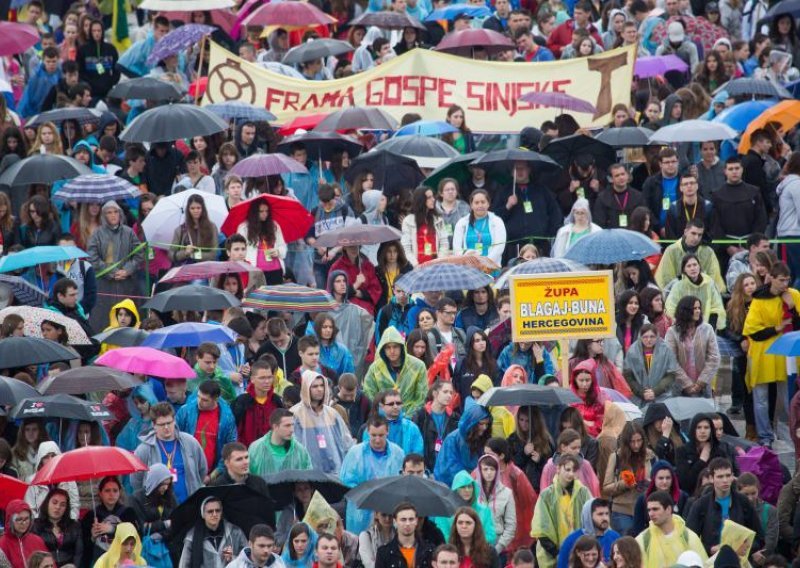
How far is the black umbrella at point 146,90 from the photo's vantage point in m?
28.2

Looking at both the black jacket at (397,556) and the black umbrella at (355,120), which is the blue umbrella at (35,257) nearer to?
the black umbrella at (355,120)

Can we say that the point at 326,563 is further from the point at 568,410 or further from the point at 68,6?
the point at 68,6

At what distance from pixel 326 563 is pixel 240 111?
1110 cm

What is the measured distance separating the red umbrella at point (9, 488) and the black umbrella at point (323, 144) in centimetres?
813

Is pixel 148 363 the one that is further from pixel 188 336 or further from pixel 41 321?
pixel 41 321

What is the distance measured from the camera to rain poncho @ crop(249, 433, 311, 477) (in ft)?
63.0

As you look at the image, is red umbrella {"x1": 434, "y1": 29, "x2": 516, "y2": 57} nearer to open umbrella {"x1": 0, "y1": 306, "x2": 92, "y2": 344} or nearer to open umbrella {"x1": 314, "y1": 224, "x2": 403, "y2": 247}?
open umbrella {"x1": 314, "y1": 224, "x2": 403, "y2": 247}

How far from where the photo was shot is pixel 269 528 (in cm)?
1755

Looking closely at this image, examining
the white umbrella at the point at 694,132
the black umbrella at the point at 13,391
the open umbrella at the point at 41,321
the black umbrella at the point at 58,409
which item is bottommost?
the black umbrella at the point at 58,409

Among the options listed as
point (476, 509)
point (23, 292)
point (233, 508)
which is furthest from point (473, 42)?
point (233, 508)

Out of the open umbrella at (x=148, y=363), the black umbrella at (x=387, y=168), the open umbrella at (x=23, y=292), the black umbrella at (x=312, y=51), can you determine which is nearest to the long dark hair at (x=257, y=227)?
the black umbrella at (x=387, y=168)

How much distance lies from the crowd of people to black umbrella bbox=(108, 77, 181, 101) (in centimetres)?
37

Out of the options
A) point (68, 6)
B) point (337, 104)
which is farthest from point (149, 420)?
point (68, 6)

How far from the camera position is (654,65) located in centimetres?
2953
